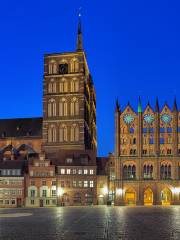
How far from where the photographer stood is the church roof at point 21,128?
5335 inches

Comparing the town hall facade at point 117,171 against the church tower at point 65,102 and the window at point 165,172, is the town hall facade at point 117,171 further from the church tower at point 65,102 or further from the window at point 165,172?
the church tower at point 65,102

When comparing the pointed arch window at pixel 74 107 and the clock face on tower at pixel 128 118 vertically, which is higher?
the pointed arch window at pixel 74 107

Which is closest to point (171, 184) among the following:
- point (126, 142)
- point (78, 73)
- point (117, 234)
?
point (126, 142)

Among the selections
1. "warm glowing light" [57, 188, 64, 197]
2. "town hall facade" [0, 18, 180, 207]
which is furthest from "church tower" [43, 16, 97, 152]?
"warm glowing light" [57, 188, 64, 197]

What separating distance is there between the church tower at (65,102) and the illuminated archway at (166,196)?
25.8 m

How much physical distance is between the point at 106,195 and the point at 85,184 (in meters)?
5.81

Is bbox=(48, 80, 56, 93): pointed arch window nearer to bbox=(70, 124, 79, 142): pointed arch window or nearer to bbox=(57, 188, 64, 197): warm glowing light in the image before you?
bbox=(70, 124, 79, 142): pointed arch window

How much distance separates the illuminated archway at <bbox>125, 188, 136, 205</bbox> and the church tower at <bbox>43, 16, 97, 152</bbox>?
1973cm

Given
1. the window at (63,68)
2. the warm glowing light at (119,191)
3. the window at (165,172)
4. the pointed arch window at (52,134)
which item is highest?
the window at (63,68)

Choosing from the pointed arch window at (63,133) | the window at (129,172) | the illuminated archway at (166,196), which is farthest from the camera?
the pointed arch window at (63,133)

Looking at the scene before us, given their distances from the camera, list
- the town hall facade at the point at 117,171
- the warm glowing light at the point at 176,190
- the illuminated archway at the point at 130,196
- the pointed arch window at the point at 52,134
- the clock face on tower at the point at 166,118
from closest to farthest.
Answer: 1. the warm glowing light at the point at 176,190
2. the town hall facade at the point at 117,171
3. the illuminated archway at the point at 130,196
4. the clock face on tower at the point at 166,118
5. the pointed arch window at the point at 52,134

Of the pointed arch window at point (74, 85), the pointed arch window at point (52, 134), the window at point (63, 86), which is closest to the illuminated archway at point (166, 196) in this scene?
the pointed arch window at point (52, 134)

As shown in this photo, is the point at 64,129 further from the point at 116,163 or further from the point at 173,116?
the point at 173,116

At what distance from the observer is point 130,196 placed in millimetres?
112875
